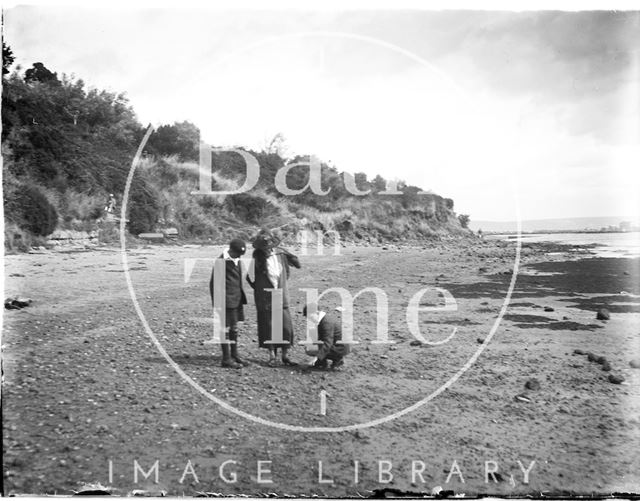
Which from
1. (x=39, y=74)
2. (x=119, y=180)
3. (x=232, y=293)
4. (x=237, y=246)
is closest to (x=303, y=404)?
(x=232, y=293)

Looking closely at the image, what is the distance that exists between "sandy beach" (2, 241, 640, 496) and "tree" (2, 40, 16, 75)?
273cm

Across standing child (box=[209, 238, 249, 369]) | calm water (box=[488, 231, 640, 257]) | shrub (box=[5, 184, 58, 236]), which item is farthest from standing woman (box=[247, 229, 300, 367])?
Answer: calm water (box=[488, 231, 640, 257])

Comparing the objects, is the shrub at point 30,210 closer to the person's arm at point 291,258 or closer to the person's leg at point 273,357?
the person's arm at point 291,258

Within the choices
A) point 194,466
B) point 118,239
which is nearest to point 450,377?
point 194,466

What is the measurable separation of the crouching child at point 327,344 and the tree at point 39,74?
14.2 ft

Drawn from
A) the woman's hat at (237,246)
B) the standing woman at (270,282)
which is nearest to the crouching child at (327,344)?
the standing woman at (270,282)


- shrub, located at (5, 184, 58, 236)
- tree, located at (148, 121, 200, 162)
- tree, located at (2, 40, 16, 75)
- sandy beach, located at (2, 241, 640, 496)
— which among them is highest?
tree, located at (148, 121, 200, 162)

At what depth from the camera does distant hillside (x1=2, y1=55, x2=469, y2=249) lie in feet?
23.3

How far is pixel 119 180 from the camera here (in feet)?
33.3

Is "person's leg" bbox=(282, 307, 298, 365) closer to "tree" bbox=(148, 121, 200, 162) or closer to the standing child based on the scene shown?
the standing child

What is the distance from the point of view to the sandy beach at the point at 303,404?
391 centimetres

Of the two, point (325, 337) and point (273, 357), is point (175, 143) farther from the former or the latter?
point (325, 337)

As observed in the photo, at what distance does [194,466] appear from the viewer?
386 centimetres

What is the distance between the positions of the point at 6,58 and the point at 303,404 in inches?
194
